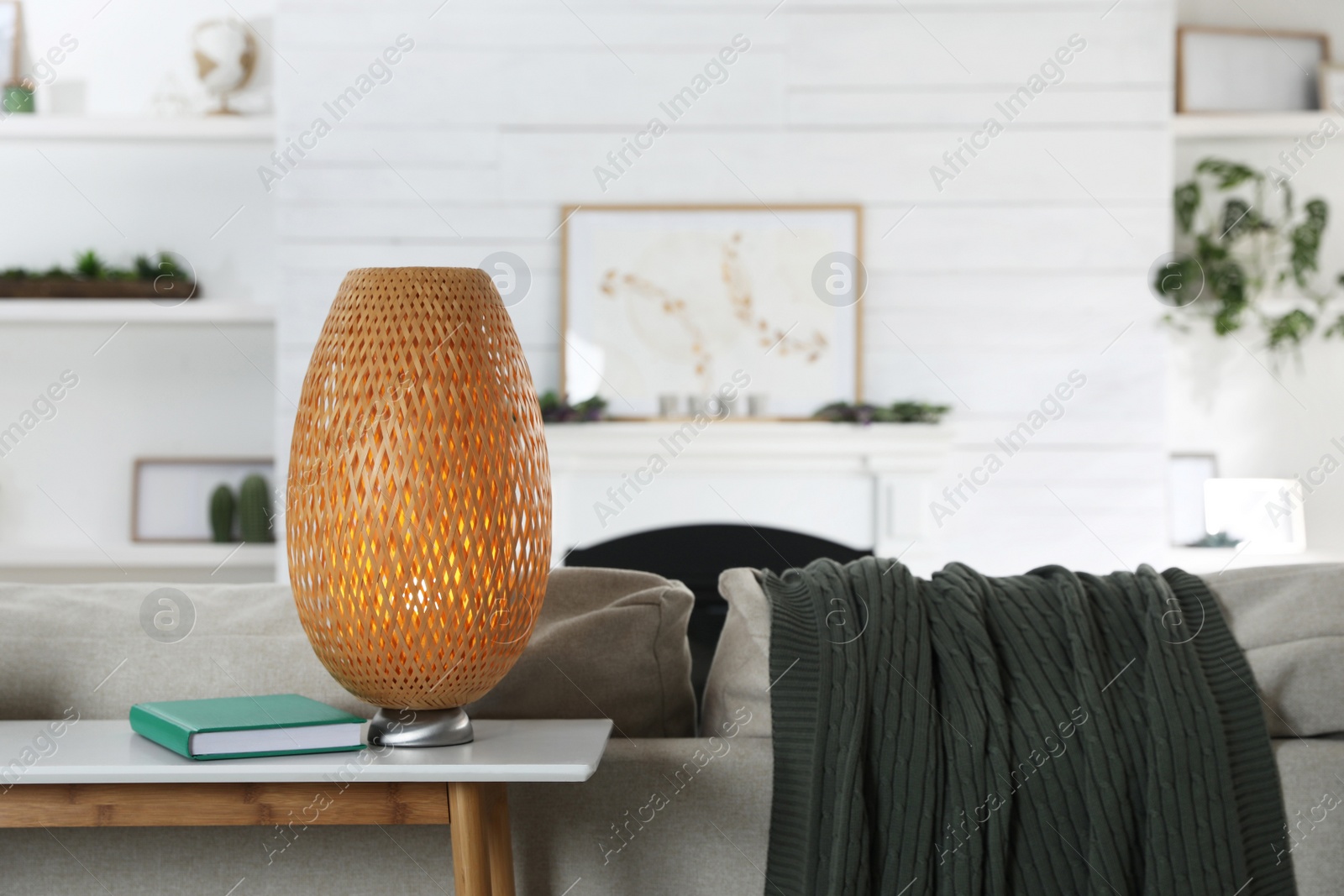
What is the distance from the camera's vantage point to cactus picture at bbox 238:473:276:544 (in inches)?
147

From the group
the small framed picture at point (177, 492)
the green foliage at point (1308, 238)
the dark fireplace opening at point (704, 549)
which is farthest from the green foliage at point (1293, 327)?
the small framed picture at point (177, 492)

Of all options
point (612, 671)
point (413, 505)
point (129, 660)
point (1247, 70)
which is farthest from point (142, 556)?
point (1247, 70)

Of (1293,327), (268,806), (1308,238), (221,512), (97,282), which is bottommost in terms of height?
(221,512)

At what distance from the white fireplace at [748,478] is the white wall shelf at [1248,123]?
1295 millimetres

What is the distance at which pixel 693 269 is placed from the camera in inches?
143

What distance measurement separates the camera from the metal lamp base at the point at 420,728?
0.84m

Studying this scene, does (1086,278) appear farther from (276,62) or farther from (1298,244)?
(276,62)

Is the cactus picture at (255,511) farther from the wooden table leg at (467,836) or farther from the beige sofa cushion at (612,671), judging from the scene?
the wooden table leg at (467,836)

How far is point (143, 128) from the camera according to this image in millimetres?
3750

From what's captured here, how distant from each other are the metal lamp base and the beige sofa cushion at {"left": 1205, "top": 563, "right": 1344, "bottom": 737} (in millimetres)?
669

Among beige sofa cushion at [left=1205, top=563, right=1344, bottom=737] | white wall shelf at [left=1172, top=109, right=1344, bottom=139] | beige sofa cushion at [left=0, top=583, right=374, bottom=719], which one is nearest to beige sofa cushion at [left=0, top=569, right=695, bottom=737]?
beige sofa cushion at [left=0, top=583, right=374, bottom=719]

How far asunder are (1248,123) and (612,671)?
11.5 feet

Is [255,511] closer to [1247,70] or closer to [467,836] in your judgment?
[467,836]

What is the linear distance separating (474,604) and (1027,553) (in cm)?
304
